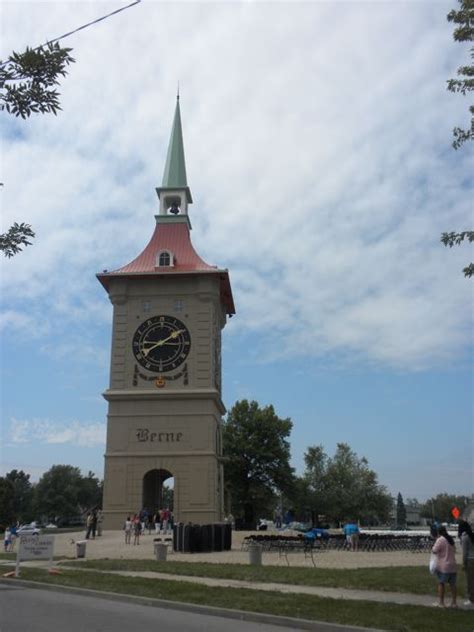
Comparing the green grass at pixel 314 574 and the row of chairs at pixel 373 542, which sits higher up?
the row of chairs at pixel 373 542

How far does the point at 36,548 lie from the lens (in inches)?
808

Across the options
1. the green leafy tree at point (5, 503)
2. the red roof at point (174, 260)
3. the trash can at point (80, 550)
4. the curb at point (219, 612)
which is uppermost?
the red roof at point (174, 260)

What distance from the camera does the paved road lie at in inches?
441

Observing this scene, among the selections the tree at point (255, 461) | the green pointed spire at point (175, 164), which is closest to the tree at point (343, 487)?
the tree at point (255, 461)

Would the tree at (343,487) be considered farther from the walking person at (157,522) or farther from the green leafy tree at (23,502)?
the green leafy tree at (23,502)

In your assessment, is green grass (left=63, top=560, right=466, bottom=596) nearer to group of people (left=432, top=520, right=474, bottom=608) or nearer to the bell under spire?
group of people (left=432, top=520, right=474, bottom=608)

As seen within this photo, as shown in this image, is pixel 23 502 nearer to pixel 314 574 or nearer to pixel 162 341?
pixel 162 341

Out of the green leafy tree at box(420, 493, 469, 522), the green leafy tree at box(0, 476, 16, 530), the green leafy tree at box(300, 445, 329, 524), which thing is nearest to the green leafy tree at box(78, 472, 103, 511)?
the green leafy tree at box(0, 476, 16, 530)

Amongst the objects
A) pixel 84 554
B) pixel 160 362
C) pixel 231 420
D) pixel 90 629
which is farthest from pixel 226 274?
pixel 90 629

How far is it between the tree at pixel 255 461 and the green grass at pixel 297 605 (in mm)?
47463

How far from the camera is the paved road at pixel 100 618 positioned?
11203 mm

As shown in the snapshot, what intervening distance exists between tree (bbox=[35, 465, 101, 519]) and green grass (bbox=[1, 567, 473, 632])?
107 m

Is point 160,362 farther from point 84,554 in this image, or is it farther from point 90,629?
point 90,629

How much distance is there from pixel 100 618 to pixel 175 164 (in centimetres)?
→ 4832
